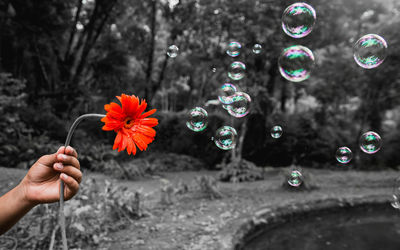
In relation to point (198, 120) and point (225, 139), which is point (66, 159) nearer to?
point (198, 120)

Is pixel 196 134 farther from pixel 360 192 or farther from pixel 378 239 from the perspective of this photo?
pixel 378 239

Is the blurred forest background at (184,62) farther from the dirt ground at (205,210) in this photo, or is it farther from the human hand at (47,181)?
the human hand at (47,181)

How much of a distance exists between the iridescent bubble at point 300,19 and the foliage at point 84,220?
2.91 metres

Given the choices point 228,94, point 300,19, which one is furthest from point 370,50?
point 228,94

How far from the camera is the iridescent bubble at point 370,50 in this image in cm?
272

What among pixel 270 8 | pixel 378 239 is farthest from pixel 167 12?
pixel 378 239

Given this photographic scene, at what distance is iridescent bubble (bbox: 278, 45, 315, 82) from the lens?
2600 mm

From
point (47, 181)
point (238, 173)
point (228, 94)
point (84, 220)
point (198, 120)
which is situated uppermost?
point (228, 94)

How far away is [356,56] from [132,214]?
352 centimetres

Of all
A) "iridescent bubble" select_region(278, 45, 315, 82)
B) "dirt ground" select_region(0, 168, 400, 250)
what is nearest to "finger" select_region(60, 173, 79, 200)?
"dirt ground" select_region(0, 168, 400, 250)

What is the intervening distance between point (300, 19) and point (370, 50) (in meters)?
0.81

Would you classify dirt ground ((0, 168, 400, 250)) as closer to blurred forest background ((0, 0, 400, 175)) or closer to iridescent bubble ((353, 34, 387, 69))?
blurred forest background ((0, 0, 400, 175))

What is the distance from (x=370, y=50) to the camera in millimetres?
2770

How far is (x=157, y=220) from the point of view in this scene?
3883 mm
